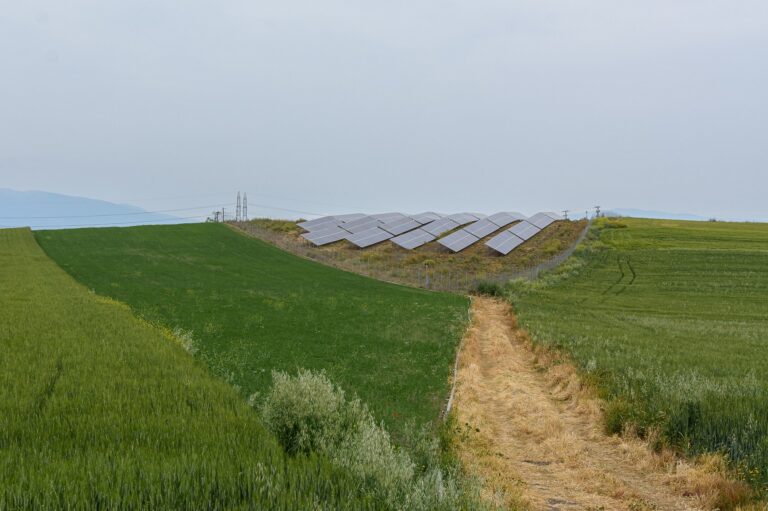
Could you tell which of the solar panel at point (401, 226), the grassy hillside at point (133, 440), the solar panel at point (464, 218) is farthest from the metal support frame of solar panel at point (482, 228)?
the grassy hillside at point (133, 440)

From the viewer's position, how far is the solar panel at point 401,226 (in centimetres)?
7976

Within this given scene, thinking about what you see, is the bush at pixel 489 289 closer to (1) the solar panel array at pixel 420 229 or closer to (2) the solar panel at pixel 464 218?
(1) the solar panel array at pixel 420 229

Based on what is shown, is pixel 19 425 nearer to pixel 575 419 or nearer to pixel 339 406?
pixel 339 406

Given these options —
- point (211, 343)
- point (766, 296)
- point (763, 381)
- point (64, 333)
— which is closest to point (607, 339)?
point (763, 381)

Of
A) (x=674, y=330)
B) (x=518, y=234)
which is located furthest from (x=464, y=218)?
(x=674, y=330)

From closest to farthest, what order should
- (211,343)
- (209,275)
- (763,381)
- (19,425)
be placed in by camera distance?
(19,425) < (763,381) < (211,343) < (209,275)

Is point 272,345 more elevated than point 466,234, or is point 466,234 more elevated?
point 466,234

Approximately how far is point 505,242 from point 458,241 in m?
6.89

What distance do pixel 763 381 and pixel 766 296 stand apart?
38.2 m

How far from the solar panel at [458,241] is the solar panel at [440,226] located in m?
4.87

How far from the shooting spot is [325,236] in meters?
74.3

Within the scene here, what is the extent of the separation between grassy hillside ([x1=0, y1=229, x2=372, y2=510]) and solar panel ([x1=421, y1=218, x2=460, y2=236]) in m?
67.9

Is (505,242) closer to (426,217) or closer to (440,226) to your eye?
(440,226)

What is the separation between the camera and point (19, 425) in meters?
7.08
